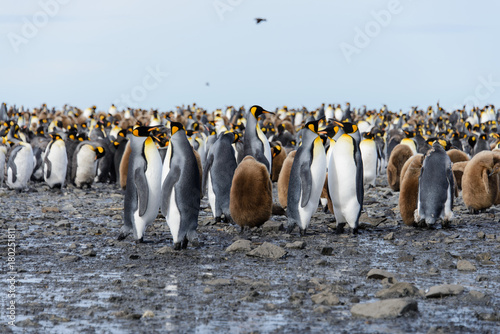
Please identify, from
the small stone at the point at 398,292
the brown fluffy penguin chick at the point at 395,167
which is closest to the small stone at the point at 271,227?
the small stone at the point at 398,292

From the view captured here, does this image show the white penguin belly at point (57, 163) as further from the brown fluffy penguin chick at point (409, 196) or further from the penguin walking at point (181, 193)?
the brown fluffy penguin chick at point (409, 196)

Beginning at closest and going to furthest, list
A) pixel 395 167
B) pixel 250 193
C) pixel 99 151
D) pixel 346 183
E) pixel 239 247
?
pixel 239 247
pixel 250 193
pixel 346 183
pixel 395 167
pixel 99 151

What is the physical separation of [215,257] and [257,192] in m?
1.52

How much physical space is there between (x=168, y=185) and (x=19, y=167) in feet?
21.5

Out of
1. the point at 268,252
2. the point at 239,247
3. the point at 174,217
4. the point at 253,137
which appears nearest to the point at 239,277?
the point at 268,252

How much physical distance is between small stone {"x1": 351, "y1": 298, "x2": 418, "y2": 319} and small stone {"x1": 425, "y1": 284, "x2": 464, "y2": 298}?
1.45 ft

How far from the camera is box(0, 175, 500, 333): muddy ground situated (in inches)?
165

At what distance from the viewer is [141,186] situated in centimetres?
727

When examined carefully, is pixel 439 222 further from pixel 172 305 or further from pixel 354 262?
pixel 172 305

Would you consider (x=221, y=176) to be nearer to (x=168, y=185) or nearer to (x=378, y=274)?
(x=168, y=185)

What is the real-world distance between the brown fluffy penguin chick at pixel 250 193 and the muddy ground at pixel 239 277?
264mm

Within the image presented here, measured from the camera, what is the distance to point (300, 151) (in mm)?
7941

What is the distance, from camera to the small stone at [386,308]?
4277 mm

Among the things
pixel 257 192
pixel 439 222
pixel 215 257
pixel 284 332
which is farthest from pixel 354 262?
pixel 439 222
